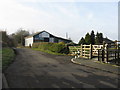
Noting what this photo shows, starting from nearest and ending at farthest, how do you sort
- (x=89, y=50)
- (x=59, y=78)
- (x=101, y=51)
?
(x=59, y=78) → (x=101, y=51) → (x=89, y=50)

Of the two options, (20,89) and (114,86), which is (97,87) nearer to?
(114,86)

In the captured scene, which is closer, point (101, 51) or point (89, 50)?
point (101, 51)

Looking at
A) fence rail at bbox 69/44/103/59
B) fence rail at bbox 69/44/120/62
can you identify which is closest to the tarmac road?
fence rail at bbox 69/44/120/62

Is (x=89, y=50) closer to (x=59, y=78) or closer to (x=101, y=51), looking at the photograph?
(x=101, y=51)

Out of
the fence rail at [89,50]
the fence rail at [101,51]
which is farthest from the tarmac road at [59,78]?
the fence rail at [89,50]

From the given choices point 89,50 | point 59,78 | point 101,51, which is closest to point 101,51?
point 101,51

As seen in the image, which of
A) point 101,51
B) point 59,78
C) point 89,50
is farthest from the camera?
point 89,50

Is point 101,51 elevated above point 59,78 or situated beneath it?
elevated above

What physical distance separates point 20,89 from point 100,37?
4418cm

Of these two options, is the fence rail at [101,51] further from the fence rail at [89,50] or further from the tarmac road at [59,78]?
the tarmac road at [59,78]

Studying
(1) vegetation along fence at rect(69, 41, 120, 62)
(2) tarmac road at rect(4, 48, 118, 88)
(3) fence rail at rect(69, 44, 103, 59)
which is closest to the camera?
(2) tarmac road at rect(4, 48, 118, 88)

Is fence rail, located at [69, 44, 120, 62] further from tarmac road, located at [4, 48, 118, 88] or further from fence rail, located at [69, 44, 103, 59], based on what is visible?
tarmac road, located at [4, 48, 118, 88]

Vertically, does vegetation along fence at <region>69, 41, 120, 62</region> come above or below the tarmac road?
above

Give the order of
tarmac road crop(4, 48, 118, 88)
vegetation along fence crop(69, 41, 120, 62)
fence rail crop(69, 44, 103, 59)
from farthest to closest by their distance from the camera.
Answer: fence rail crop(69, 44, 103, 59)
vegetation along fence crop(69, 41, 120, 62)
tarmac road crop(4, 48, 118, 88)
